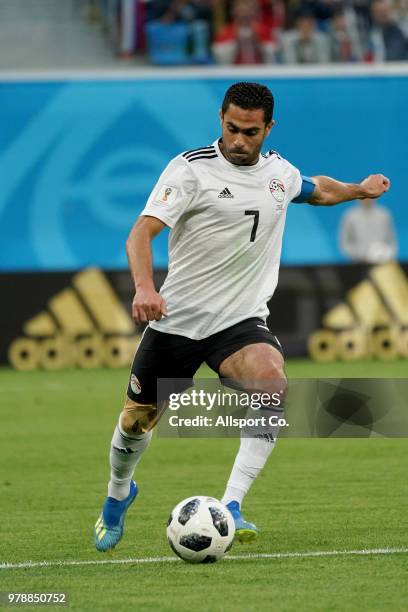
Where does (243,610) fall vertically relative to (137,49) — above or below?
above

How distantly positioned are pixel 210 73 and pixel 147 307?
14945 mm

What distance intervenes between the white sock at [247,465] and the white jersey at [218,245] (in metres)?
0.63

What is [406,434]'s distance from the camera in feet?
41.7

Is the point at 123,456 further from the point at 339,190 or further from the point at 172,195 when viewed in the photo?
the point at 339,190

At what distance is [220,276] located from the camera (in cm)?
754

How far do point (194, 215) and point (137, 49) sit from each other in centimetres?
1664

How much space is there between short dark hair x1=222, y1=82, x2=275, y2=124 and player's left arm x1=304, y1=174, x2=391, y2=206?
28.6 inches

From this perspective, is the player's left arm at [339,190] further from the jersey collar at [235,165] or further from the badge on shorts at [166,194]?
the badge on shorts at [166,194]

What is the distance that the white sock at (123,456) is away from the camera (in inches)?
301

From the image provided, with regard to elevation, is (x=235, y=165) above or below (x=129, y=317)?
above

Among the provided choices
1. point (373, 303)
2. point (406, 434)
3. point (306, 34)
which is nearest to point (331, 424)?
point (406, 434)

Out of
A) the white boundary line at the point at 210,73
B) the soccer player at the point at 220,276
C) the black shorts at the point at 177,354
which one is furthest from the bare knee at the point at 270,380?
the white boundary line at the point at 210,73

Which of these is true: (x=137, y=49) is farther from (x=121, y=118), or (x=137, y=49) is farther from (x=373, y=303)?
(x=373, y=303)

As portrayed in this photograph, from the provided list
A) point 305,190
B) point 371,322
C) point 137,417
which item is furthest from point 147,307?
point 371,322
